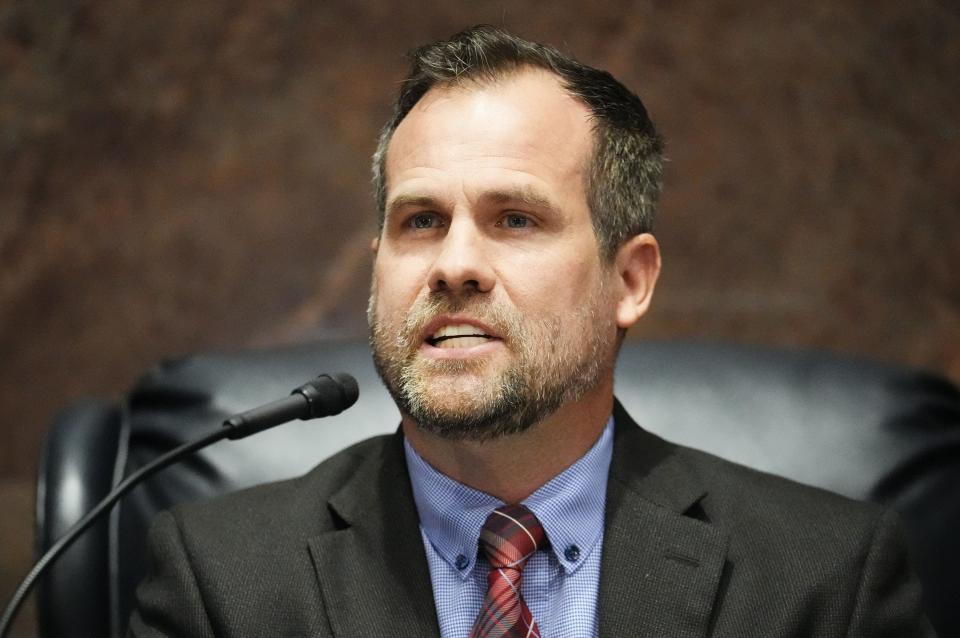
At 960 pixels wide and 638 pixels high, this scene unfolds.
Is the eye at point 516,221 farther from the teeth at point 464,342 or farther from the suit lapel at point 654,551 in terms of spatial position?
the suit lapel at point 654,551

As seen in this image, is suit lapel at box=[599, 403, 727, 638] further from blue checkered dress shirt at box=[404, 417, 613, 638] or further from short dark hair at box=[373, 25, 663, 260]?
short dark hair at box=[373, 25, 663, 260]

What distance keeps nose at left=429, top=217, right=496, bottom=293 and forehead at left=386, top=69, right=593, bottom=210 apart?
77mm

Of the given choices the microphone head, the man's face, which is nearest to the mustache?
the man's face

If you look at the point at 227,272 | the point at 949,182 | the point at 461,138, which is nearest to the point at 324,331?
the point at 227,272

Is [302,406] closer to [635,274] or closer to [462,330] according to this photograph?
[462,330]

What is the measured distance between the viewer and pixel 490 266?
168cm

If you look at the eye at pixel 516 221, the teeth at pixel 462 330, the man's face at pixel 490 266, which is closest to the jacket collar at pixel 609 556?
the man's face at pixel 490 266

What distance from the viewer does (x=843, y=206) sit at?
104 inches

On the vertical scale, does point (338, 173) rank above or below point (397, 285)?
above

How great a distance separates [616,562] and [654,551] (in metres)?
0.06

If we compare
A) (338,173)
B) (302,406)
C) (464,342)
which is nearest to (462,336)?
(464,342)

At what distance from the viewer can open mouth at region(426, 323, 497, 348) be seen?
5.44 ft

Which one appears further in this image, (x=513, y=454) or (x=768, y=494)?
(x=768, y=494)

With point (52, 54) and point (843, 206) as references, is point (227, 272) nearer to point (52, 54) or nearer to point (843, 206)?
point (52, 54)
